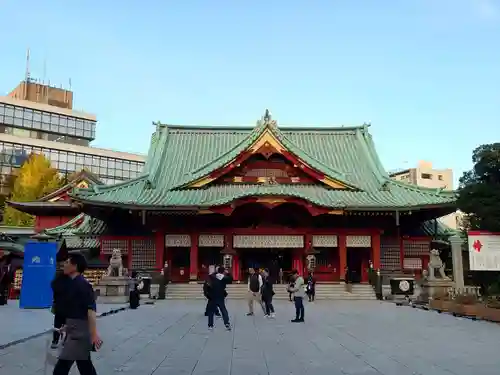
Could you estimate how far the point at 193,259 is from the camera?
3125 centimetres

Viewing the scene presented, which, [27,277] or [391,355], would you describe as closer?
[391,355]

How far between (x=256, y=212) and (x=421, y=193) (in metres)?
9.90

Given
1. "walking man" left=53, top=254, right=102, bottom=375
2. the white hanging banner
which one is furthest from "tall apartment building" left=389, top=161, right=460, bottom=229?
"walking man" left=53, top=254, right=102, bottom=375

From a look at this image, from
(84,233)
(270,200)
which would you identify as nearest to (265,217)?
(270,200)

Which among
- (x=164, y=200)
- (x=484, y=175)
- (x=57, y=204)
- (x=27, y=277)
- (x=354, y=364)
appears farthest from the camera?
(x=57, y=204)

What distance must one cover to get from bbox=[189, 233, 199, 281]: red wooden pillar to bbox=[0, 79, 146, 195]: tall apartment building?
149 ft

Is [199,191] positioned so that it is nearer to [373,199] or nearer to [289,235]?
[289,235]

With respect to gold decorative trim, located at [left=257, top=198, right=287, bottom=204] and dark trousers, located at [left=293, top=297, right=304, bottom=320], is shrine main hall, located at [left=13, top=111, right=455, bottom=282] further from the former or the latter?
dark trousers, located at [left=293, top=297, right=304, bottom=320]

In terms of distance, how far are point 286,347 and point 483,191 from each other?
9922mm

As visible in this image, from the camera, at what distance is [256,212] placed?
32156 millimetres

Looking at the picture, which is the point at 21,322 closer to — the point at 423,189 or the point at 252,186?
the point at 252,186

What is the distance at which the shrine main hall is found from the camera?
99.3 ft

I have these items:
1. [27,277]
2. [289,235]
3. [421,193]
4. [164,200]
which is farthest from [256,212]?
[27,277]

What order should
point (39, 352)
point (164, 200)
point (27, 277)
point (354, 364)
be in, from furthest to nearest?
point (164, 200)
point (27, 277)
point (39, 352)
point (354, 364)
